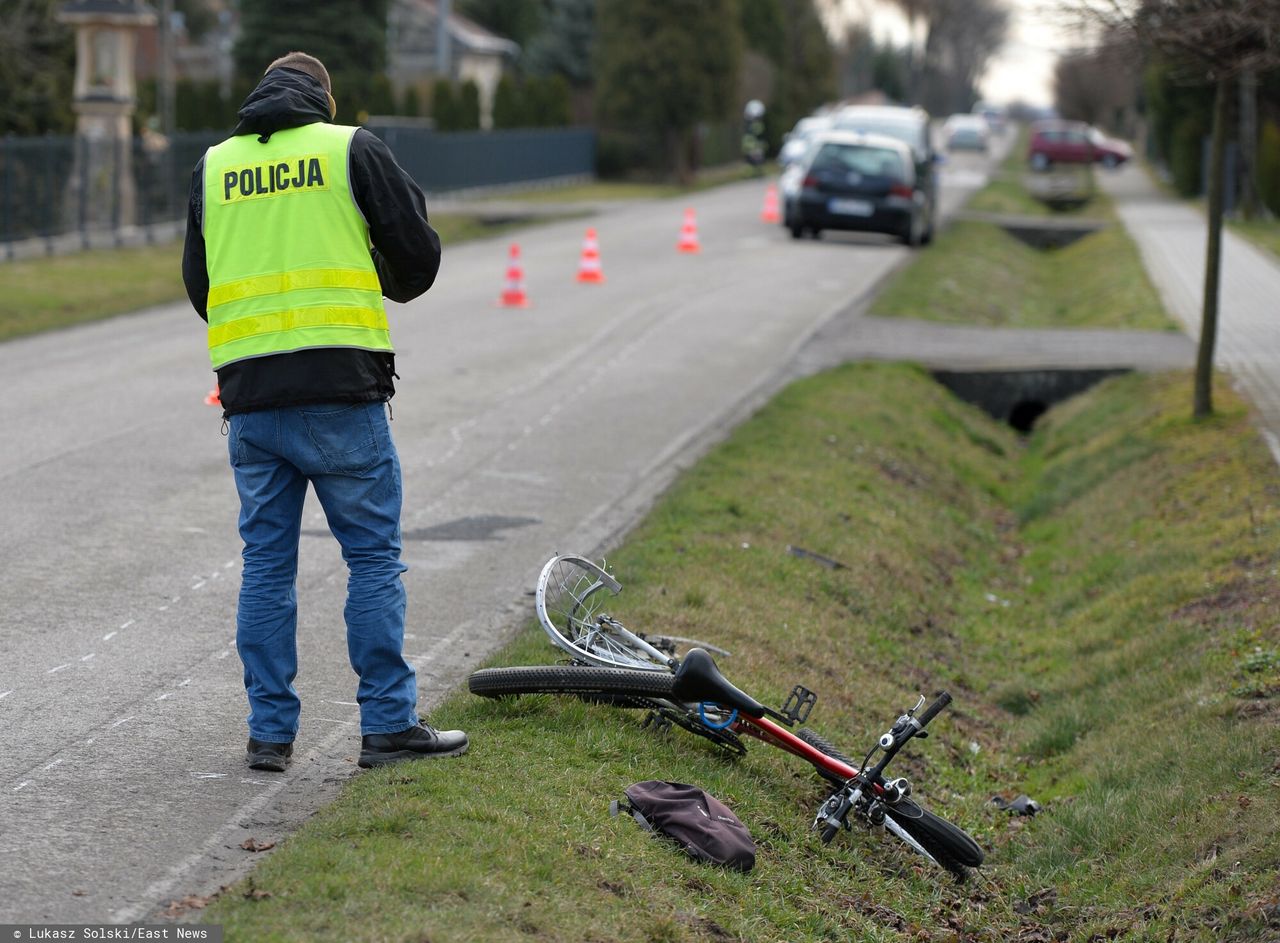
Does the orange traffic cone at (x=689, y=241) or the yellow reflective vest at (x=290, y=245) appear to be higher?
the yellow reflective vest at (x=290, y=245)

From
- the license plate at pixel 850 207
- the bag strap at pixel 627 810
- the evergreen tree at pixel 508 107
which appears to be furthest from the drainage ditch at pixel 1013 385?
the evergreen tree at pixel 508 107

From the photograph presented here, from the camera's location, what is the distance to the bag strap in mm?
5176

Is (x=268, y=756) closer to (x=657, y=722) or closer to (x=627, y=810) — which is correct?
(x=627, y=810)

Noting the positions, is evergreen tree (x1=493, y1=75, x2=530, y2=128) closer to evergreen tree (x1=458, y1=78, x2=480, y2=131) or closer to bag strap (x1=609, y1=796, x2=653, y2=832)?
evergreen tree (x1=458, y1=78, x2=480, y2=131)

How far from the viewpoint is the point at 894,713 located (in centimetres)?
750

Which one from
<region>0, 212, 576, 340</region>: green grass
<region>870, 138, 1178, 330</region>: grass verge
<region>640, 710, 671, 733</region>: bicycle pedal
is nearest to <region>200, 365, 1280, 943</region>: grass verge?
<region>640, 710, 671, 733</region>: bicycle pedal

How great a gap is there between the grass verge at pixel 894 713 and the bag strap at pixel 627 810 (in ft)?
0.22

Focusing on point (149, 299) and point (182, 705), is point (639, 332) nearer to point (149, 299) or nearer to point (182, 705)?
point (149, 299)

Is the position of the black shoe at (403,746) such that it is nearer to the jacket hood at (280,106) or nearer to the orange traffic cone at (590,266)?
the jacket hood at (280,106)

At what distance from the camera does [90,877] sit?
14.4 ft

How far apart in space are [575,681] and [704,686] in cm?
48

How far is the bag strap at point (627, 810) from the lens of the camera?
518 cm

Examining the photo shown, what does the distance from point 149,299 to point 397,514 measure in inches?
587

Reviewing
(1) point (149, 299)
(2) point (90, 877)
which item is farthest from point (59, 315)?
(2) point (90, 877)
